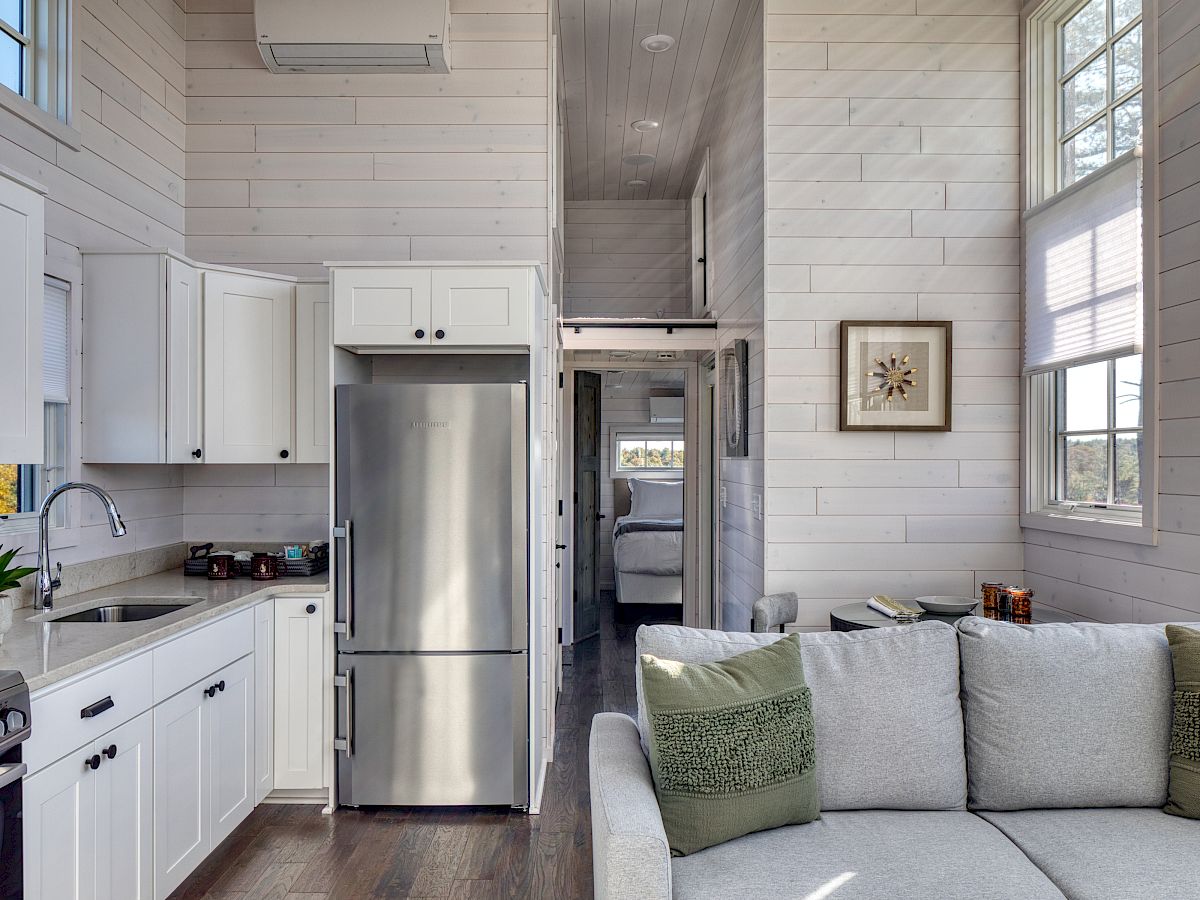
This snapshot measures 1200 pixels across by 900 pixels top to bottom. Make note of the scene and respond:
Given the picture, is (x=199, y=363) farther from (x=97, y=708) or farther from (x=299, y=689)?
(x=97, y=708)

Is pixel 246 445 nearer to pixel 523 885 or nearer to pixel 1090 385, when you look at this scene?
pixel 523 885

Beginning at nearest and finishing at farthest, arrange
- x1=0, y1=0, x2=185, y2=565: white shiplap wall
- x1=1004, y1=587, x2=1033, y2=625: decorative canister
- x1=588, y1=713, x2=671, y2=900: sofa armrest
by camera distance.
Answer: x1=588, y1=713, x2=671, y2=900: sofa armrest, x1=0, y1=0, x2=185, y2=565: white shiplap wall, x1=1004, y1=587, x2=1033, y2=625: decorative canister

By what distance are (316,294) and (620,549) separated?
4.37m

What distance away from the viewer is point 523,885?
264cm

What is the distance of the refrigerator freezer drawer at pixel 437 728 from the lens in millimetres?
3170

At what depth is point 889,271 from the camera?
11.9 ft

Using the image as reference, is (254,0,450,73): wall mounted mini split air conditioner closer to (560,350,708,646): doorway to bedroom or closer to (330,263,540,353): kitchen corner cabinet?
(330,263,540,353): kitchen corner cabinet

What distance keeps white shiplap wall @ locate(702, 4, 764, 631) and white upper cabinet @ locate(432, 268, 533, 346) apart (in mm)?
1153

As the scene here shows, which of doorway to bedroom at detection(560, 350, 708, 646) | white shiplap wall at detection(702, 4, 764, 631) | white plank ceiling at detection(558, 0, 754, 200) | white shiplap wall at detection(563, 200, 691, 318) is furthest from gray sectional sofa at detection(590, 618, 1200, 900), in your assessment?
white shiplap wall at detection(563, 200, 691, 318)

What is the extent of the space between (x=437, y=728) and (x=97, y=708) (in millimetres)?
1348

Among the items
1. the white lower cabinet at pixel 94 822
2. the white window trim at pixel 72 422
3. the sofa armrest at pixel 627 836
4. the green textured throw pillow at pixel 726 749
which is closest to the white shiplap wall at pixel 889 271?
the green textured throw pillow at pixel 726 749

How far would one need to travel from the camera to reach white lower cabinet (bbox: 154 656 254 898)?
2.40 metres

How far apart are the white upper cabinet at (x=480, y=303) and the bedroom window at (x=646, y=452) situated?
5.69 meters

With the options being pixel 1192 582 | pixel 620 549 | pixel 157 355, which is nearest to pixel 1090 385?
pixel 1192 582
